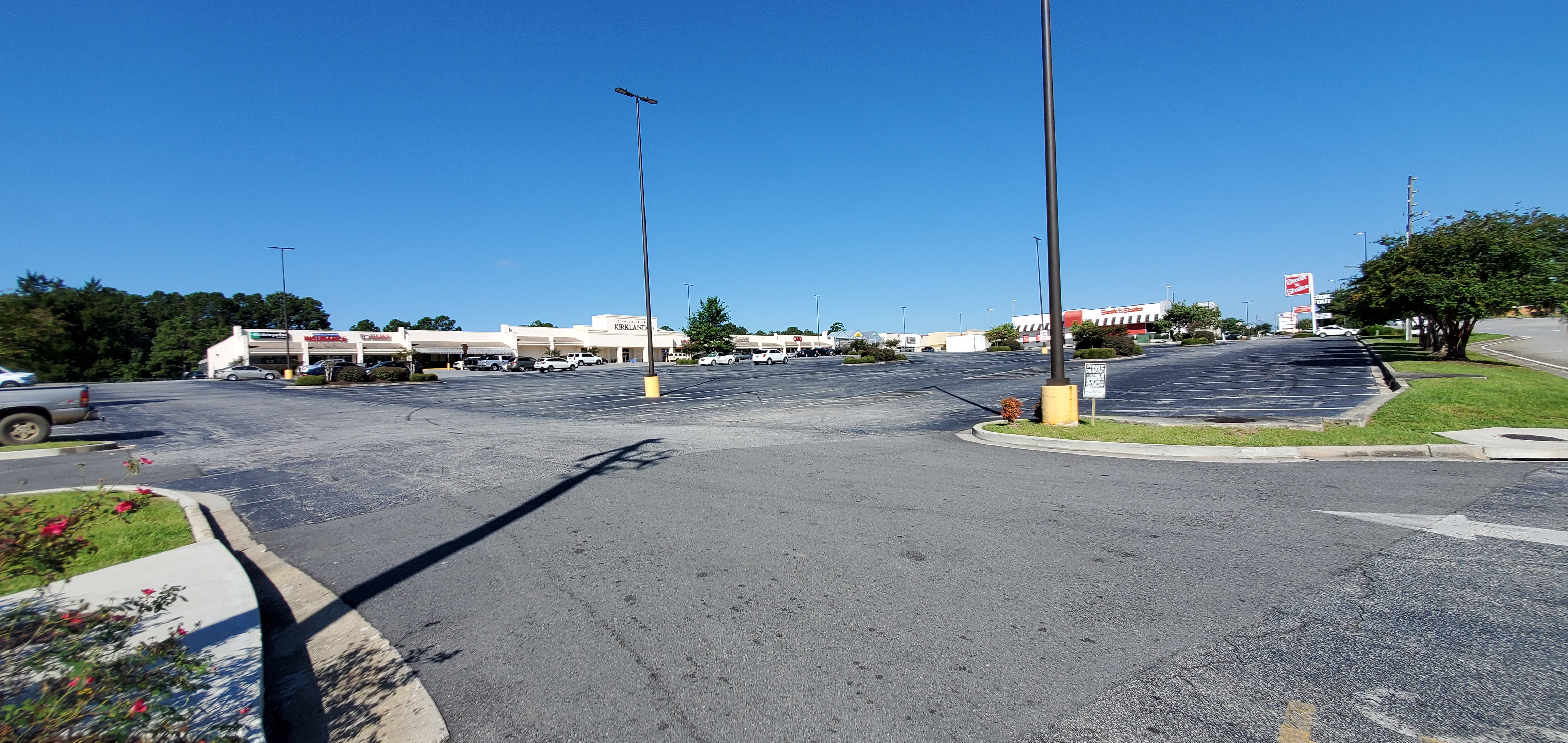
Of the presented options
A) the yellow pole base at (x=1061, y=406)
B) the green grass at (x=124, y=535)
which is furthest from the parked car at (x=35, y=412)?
the yellow pole base at (x=1061, y=406)

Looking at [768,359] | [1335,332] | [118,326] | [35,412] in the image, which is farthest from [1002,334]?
[118,326]

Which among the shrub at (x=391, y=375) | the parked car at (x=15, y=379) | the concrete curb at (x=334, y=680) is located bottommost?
the concrete curb at (x=334, y=680)

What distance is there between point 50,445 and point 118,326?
317ft

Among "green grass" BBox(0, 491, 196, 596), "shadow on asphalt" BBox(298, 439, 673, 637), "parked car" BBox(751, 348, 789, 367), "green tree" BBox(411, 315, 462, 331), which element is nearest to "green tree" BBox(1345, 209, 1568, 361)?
"shadow on asphalt" BBox(298, 439, 673, 637)

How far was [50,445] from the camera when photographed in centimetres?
1331

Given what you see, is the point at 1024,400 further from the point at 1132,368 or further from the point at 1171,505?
the point at 1132,368

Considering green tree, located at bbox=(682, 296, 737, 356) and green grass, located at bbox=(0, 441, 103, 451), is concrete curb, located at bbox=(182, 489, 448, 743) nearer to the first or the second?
green grass, located at bbox=(0, 441, 103, 451)

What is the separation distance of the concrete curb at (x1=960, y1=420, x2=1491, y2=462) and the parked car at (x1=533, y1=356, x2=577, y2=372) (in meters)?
56.8

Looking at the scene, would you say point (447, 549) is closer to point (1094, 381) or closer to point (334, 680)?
point (334, 680)

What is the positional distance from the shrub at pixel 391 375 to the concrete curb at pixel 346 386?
0.29 m

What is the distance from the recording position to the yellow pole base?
12.3m

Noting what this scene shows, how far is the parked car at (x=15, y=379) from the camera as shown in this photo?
632 inches

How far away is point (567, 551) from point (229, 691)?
2672 mm

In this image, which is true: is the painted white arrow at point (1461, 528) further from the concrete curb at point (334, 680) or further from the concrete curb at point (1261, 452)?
the concrete curb at point (334, 680)
